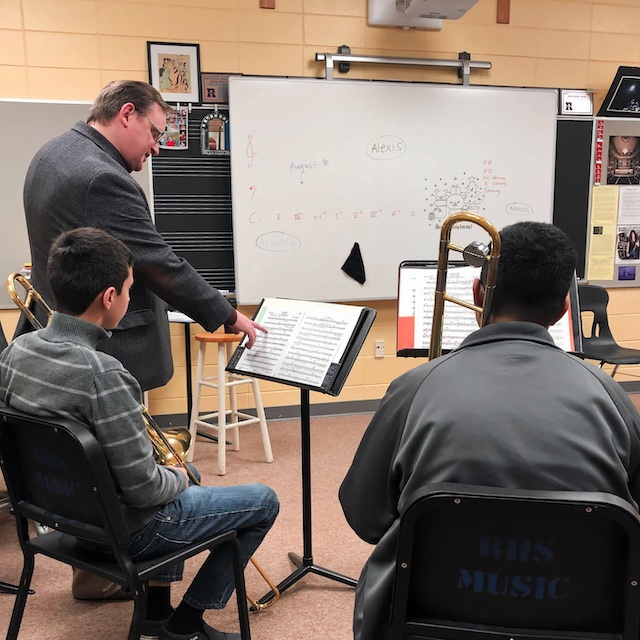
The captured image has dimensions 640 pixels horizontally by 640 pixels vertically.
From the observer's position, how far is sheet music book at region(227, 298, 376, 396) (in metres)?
1.80

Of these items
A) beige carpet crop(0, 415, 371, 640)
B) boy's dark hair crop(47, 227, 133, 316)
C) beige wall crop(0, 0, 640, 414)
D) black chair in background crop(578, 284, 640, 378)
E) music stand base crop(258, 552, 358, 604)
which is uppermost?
beige wall crop(0, 0, 640, 414)

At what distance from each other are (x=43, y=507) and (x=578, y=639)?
1.16 meters

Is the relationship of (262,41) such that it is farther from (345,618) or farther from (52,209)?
(345,618)

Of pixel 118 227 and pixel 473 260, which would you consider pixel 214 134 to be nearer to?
pixel 118 227

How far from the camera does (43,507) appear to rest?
1.48 meters

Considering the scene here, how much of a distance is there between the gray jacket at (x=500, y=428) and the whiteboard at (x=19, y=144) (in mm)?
3065

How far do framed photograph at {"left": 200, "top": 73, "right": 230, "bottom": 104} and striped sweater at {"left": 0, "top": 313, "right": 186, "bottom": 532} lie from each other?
99.6 inches

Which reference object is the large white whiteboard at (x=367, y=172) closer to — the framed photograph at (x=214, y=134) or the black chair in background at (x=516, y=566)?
the framed photograph at (x=214, y=134)

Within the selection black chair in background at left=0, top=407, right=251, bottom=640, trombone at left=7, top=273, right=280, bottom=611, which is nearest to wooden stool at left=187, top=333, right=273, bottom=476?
trombone at left=7, top=273, right=280, bottom=611

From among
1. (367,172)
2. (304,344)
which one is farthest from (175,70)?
(304,344)

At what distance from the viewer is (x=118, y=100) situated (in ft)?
6.65

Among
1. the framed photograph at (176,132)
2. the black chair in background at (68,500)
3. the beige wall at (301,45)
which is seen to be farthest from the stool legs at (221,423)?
the black chair in background at (68,500)

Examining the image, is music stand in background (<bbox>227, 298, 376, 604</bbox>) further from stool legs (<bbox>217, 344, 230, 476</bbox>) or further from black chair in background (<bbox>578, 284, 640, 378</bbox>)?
black chair in background (<bbox>578, 284, 640, 378</bbox>)

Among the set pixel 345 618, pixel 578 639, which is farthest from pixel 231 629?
pixel 578 639
